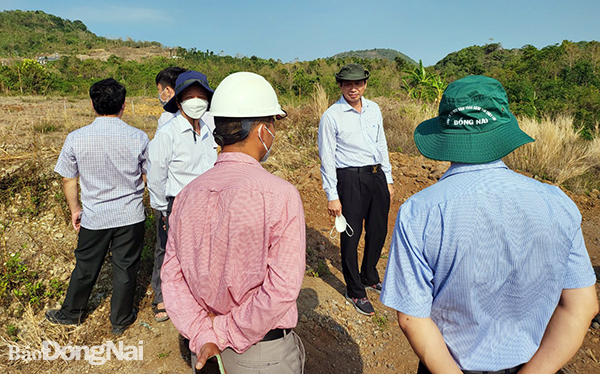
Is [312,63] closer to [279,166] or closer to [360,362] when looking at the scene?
[279,166]

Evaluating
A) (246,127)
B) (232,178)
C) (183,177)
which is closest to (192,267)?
(232,178)

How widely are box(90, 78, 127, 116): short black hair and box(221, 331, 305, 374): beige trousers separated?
214 cm

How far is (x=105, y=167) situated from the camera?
2811 millimetres

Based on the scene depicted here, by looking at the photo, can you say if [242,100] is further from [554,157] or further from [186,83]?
[554,157]

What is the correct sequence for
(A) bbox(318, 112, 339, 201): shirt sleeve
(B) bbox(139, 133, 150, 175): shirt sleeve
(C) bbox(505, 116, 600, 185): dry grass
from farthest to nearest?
(C) bbox(505, 116, 600, 185): dry grass
(A) bbox(318, 112, 339, 201): shirt sleeve
(B) bbox(139, 133, 150, 175): shirt sleeve

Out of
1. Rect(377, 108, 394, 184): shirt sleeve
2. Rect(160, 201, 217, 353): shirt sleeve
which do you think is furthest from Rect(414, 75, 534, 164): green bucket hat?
Rect(377, 108, 394, 184): shirt sleeve

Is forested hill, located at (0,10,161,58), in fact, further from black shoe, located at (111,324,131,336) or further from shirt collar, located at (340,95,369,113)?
shirt collar, located at (340,95,369,113)

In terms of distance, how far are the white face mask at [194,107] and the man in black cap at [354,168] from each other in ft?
3.51

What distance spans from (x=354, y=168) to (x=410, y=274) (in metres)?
2.35

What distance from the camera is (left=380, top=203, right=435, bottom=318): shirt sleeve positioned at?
1153 mm

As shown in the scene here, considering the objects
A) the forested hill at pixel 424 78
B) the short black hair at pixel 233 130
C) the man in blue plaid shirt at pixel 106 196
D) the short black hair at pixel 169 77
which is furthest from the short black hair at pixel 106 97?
the forested hill at pixel 424 78

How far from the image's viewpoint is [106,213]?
9.41ft

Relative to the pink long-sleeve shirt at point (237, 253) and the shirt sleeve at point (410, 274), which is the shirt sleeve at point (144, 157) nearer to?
the pink long-sleeve shirt at point (237, 253)

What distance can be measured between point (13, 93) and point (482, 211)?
1690 centimetres
